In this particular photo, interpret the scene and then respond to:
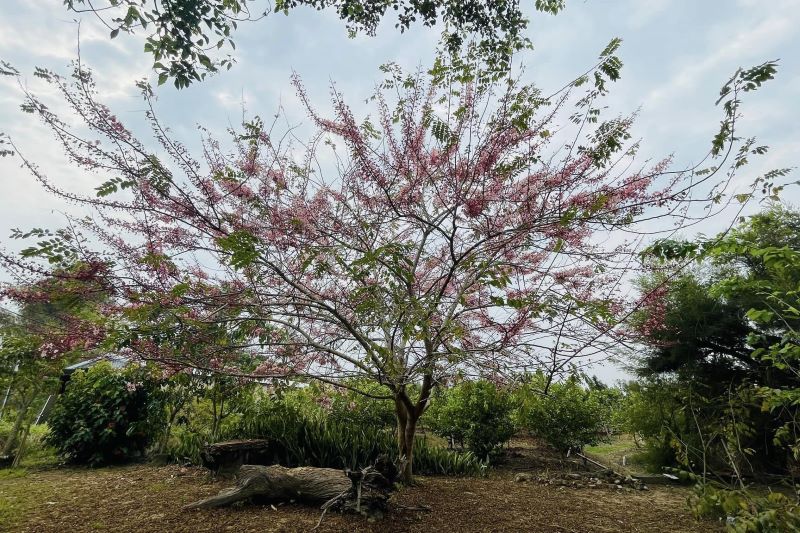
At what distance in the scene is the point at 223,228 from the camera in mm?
3375

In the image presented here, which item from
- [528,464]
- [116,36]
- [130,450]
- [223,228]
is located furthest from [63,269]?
[528,464]

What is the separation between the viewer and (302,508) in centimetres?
355

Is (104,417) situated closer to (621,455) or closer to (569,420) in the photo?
(569,420)

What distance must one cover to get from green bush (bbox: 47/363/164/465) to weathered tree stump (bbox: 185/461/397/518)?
269 cm

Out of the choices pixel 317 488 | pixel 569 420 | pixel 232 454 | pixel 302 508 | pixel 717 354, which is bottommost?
pixel 302 508

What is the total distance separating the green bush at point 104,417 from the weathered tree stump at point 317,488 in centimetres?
269

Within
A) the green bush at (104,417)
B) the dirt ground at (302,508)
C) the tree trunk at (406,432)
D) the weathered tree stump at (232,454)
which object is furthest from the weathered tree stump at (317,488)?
the green bush at (104,417)

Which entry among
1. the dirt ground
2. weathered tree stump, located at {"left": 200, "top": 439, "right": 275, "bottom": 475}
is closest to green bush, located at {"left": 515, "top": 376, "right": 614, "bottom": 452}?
the dirt ground

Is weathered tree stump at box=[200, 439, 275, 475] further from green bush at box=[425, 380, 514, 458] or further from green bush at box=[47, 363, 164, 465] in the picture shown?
green bush at box=[425, 380, 514, 458]

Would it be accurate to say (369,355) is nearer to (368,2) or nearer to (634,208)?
(634,208)

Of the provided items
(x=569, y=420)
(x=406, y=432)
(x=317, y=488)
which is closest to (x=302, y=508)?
(x=317, y=488)

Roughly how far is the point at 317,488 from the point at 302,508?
0.19 m

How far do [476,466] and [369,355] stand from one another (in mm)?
3199

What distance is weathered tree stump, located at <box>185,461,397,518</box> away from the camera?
134 inches
